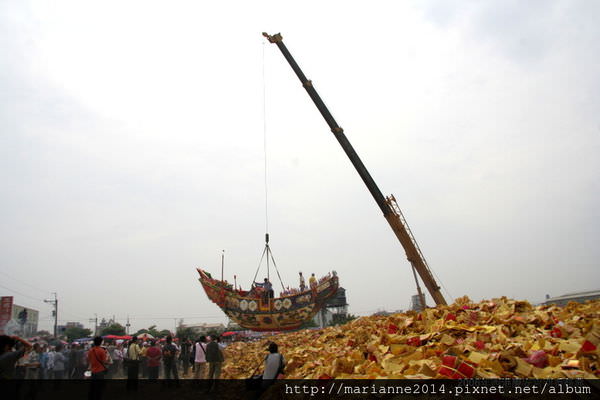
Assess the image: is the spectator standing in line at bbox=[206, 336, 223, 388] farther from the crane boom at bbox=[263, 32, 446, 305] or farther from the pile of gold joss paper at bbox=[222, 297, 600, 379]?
the crane boom at bbox=[263, 32, 446, 305]

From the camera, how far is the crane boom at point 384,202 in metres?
14.8

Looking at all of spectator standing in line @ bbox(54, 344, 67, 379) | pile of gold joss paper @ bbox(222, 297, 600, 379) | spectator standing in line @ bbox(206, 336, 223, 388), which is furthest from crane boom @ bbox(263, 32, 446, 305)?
spectator standing in line @ bbox(54, 344, 67, 379)

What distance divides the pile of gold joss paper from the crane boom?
17.2 feet

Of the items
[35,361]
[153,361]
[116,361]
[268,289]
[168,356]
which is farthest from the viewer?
[268,289]

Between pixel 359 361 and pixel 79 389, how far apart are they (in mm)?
8975

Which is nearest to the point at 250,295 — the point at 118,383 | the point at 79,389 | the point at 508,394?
the point at 118,383

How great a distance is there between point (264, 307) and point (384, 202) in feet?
35.2

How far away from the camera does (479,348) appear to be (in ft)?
18.9

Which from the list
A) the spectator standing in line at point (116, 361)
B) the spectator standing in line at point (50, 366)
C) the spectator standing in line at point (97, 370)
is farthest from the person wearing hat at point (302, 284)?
the spectator standing in line at point (97, 370)

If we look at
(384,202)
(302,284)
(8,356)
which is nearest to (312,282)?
(302,284)

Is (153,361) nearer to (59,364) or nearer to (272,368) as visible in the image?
(59,364)

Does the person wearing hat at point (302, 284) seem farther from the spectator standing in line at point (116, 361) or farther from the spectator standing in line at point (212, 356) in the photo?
the spectator standing in line at point (212, 356)

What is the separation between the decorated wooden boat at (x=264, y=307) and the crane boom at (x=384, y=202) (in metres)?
9.27

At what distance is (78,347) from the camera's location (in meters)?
12.2
